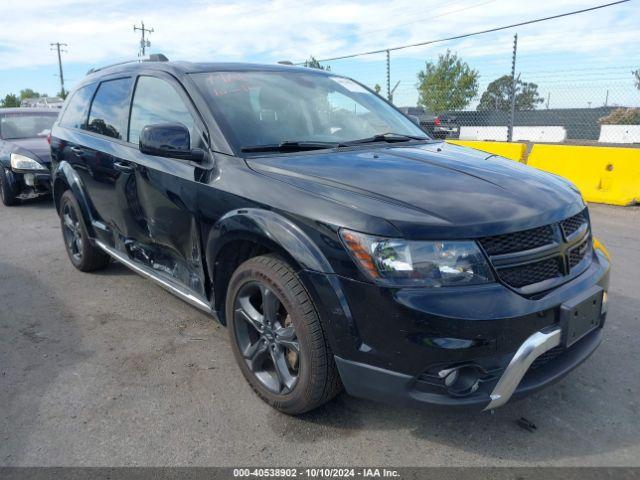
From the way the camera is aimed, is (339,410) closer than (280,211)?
No

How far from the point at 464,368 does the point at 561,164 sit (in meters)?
6.69

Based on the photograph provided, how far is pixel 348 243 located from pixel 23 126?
9.59 m

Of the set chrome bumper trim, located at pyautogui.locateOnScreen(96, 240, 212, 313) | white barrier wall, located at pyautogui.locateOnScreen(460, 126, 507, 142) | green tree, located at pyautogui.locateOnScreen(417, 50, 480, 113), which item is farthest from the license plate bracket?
green tree, located at pyautogui.locateOnScreen(417, 50, 480, 113)

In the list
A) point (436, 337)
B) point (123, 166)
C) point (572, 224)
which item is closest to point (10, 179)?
point (123, 166)

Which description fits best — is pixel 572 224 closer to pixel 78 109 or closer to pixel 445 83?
pixel 78 109

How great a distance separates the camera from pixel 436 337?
2014mm

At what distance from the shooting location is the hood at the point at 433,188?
2.11 m

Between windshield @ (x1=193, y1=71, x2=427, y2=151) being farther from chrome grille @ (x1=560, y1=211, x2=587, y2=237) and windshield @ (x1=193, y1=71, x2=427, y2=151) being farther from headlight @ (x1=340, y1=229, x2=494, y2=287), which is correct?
chrome grille @ (x1=560, y1=211, x2=587, y2=237)

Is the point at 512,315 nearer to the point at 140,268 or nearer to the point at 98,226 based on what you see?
the point at 140,268

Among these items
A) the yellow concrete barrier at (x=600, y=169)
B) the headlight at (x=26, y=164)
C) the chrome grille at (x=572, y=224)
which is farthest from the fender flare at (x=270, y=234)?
the headlight at (x=26, y=164)

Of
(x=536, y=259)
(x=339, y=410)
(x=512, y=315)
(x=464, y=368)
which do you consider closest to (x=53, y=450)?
(x=339, y=410)

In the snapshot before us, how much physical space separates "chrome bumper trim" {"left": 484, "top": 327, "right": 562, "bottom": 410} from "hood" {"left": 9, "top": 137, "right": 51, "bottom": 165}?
26.6 ft

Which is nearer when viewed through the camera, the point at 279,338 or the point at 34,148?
the point at 279,338

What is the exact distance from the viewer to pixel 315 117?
10.7 feet
